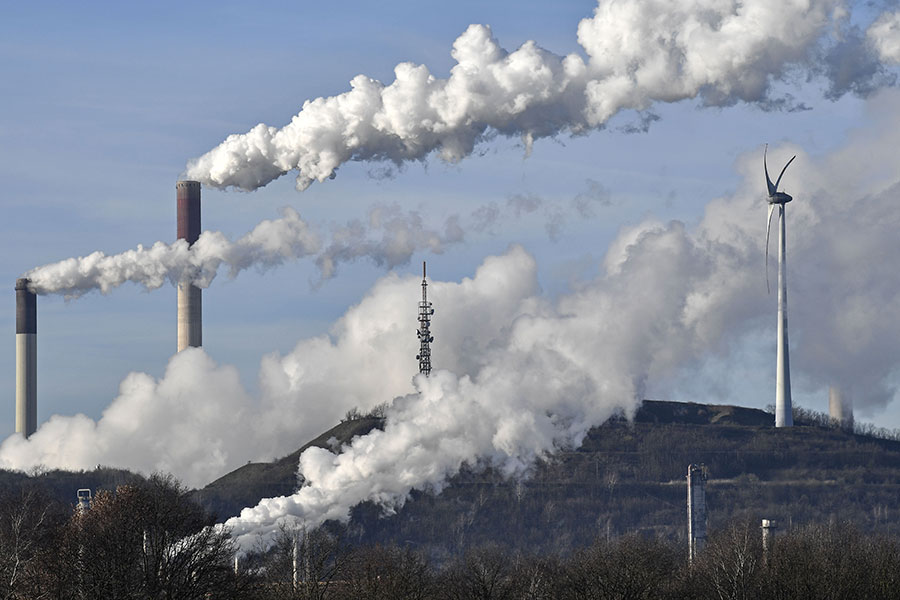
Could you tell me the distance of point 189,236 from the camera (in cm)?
18450

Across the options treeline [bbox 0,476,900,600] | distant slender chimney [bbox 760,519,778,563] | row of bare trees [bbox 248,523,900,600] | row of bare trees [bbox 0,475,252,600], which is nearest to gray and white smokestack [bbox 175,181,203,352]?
treeline [bbox 0,476,900,600]

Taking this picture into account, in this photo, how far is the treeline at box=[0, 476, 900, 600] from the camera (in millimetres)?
79625

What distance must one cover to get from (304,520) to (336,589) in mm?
Answer: 89012

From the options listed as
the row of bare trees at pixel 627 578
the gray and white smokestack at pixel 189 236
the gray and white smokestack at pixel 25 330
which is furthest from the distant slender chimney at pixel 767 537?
the gray and white smokestack at pixel 25 330

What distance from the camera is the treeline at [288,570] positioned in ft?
261

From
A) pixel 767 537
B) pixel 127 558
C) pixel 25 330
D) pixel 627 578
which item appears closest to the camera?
pixel 127 558

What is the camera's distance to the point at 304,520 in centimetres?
19225

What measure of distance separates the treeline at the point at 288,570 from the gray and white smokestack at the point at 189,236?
3755 centimetres

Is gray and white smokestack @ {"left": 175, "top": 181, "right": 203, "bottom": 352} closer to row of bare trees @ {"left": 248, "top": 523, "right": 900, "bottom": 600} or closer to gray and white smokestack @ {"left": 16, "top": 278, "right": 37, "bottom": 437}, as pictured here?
gray and white smokestack @ {"left": 16, "top": 278, "right": 37, "bottom": 437}

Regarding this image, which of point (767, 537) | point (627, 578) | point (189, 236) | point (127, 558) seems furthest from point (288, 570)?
point (189, 236)

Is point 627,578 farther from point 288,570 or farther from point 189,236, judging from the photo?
point 189,236

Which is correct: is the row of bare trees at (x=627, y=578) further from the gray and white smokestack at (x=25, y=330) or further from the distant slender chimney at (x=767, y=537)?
the gray and white smokestack at (x=25, y=330)

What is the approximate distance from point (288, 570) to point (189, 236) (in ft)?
290

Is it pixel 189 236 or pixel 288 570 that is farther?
pixel 189 236
